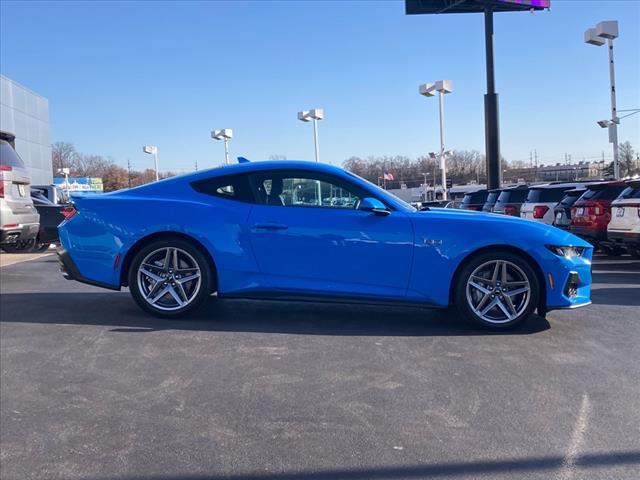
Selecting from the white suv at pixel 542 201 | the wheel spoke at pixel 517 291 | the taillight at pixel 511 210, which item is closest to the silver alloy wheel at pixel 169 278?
the wheel spoke at pixel 517 291

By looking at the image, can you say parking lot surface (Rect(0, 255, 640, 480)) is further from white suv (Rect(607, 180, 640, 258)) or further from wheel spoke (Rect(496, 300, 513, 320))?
white suv (Rect(607, 180, 640, 258))

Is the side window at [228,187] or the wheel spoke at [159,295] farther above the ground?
the side window at [228,187]

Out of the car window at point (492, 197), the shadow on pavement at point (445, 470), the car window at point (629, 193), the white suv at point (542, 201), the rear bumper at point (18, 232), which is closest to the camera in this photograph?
the shadow on pavement at point (445, 470)

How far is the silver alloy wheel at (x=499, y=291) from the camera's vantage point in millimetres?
5164

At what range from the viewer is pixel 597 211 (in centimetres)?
1102

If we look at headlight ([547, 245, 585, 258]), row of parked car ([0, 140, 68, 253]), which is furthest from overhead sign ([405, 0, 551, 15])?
headlight ([547, 245, 585, 258])

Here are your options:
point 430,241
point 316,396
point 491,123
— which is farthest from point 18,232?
point 491,123

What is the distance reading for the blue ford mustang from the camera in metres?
5.16

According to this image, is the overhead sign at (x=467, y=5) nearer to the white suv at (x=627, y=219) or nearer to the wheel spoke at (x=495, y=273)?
the white suv at (x=627, y=219)

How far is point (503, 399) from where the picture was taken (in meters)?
3.64

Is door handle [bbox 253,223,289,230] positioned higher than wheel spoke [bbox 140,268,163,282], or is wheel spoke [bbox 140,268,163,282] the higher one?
door handle [bbox 253,223,289,230]

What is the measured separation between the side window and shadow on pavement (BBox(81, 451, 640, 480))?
308 cm

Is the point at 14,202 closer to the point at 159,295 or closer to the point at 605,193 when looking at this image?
the point at 159,295

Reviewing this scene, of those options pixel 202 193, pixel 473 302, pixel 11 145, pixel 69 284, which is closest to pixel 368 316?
pixel 473 302
